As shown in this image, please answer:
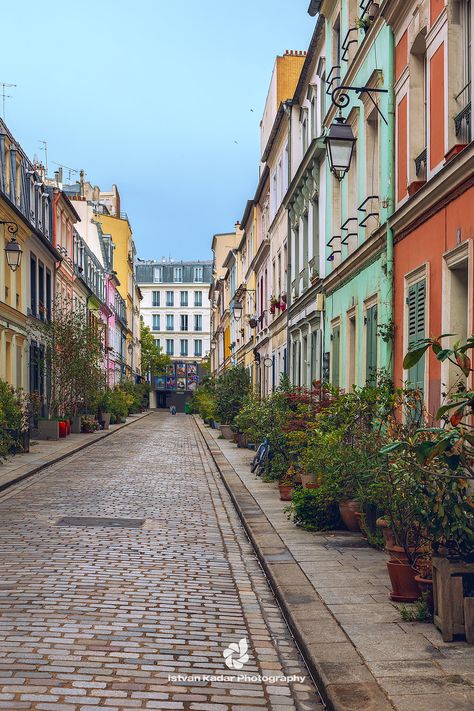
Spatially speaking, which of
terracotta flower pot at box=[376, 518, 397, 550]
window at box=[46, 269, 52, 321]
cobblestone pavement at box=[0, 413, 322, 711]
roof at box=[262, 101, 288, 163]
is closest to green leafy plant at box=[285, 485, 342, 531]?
cobblestone pavement at box=[0, 413, 322, 711]

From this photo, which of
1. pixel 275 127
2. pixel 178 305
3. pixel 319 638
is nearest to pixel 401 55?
pixel 319 638

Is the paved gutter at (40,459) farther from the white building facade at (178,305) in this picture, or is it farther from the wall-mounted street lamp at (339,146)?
the white building facade at (178,305)

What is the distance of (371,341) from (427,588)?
26.9 feet

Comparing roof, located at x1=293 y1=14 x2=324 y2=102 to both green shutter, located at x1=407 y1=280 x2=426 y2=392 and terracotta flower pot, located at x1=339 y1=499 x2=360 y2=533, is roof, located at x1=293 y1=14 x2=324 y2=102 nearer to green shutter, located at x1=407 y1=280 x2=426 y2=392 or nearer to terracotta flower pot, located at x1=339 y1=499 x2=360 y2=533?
green shutter, located at x1=407 y1=280 x2=426 y2=392

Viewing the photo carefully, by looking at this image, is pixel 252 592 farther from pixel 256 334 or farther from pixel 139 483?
pixel 256 334

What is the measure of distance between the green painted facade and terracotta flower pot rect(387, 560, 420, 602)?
638cm

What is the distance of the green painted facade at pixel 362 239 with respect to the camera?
1304 cm

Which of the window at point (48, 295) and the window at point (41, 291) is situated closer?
the window at point (41, 291)

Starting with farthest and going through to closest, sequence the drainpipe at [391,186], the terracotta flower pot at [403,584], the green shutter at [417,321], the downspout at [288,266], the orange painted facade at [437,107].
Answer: the downspout at [288,266], the drainpipe at [391,186], the green shutter at [417,321], the orange painted facade at [437,107], the terracotta flower pot at [403,584]

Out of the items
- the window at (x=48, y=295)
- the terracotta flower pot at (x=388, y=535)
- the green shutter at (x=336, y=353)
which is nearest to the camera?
the terracotta flower pot at (x=388, y=535)

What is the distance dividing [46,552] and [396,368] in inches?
230

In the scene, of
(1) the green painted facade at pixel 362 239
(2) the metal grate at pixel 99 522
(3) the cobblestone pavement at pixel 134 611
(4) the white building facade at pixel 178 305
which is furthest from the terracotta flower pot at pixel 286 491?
(4) the white building facade at pixel 178 305

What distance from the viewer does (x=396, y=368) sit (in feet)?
41.3

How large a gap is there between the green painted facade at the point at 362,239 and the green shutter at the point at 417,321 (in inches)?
44.4
